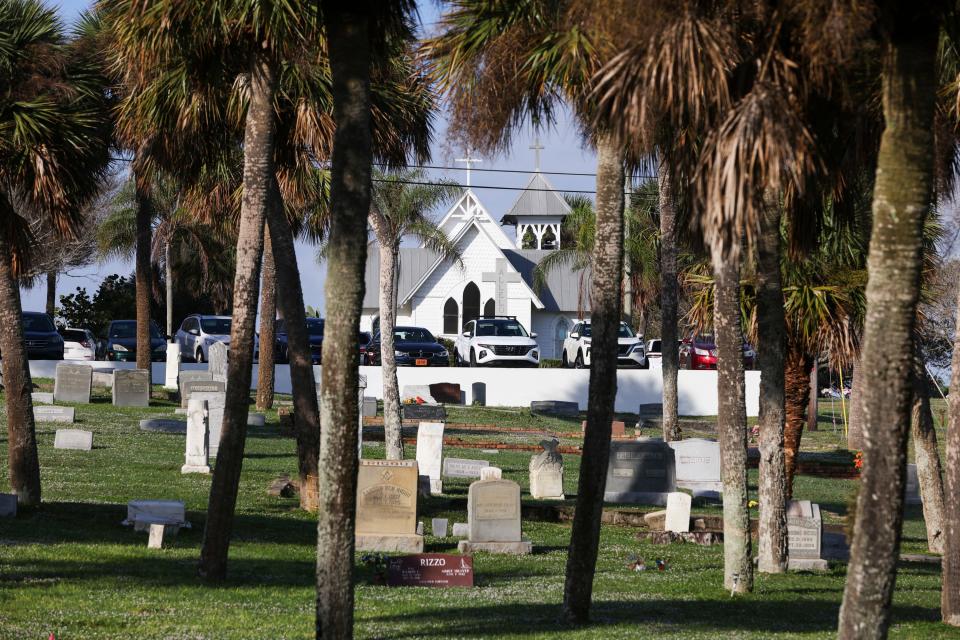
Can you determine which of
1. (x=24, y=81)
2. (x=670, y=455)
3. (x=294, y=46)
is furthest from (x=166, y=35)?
(x=670, y=455)

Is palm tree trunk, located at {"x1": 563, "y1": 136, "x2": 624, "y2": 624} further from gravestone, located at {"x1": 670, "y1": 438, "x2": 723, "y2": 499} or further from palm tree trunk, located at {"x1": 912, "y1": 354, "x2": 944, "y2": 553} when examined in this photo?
gravestone, located at {"x1": 670, "y1": 438, "x2": 723, "y2": 499}

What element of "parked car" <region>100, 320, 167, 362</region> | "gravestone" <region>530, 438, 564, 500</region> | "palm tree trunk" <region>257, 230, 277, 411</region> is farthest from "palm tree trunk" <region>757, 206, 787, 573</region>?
"parked car" <region>100, 320, 167, 362</region>

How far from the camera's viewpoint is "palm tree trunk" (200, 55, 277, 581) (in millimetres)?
11164

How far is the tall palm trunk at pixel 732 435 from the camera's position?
1197 cm

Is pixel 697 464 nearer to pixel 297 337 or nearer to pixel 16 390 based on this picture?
pixel 297 337

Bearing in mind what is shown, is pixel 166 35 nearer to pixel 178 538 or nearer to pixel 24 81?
pixel 24 81

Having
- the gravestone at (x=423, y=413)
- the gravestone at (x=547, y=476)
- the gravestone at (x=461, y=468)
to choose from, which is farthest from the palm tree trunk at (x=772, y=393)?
the gravestone at (x=423, y=413)

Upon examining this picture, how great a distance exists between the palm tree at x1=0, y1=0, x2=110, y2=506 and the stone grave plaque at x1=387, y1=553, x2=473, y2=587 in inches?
224

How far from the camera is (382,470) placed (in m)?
14.0

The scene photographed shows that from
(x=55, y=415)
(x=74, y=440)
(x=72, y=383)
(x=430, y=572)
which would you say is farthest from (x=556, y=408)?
(x=430, y=572)

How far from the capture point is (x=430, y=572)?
11.6 m

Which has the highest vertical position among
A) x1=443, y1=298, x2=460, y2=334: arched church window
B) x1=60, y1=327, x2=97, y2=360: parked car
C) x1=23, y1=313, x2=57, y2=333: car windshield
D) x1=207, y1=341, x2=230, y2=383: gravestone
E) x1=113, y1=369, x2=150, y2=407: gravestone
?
x1=443, y1=298, x2=460, y2=334: arched church window

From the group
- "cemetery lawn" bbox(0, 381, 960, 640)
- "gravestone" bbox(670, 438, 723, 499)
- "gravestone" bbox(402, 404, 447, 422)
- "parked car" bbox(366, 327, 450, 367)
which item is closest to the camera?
"cemetery lawn" bbox(0, 381, 960, 640)

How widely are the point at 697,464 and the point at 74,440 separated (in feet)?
37.6
